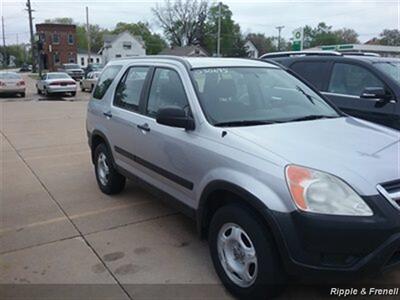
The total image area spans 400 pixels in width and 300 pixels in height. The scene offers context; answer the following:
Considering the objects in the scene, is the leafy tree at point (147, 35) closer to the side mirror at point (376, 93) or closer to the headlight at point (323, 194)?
the side mirror at point (376, 93)

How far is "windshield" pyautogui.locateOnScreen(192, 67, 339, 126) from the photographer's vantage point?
3652mm

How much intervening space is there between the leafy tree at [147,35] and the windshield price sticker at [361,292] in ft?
308

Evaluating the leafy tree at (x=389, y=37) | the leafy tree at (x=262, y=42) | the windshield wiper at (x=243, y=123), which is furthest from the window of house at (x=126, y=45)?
the windshield wiper at (x=243, y=123)

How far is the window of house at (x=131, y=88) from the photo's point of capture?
15.4 ft

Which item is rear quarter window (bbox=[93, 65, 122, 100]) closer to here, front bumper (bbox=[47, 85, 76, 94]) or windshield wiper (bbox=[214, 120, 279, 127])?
windshield wiper (bbox=[214, 120, 279, 127])

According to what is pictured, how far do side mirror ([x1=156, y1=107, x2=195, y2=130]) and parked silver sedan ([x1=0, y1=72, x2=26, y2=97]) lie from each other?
901 inches

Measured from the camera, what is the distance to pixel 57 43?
79625 millimetres

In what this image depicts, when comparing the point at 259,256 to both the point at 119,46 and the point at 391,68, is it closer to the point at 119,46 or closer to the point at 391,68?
the point at 391,68

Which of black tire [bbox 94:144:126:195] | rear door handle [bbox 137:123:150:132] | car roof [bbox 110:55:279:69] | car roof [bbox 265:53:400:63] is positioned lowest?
black tire [bbox 94:144:126:195]

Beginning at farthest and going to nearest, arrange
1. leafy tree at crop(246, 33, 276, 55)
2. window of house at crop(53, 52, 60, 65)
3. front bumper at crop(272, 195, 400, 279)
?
leafy tree at crop(246, 33, 276, 55), window of house at crop(53, 52, 60, 65), front bumper at crop(272, 195, 400, 279)

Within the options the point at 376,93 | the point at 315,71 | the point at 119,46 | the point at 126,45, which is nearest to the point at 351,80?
the point at 315,71

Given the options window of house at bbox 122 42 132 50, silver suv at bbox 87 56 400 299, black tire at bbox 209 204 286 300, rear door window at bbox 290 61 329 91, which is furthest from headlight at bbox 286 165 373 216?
window of house at bbox 122 42 132 50

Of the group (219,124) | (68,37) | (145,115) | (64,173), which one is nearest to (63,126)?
(64,173)

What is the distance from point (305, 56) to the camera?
290 inches
